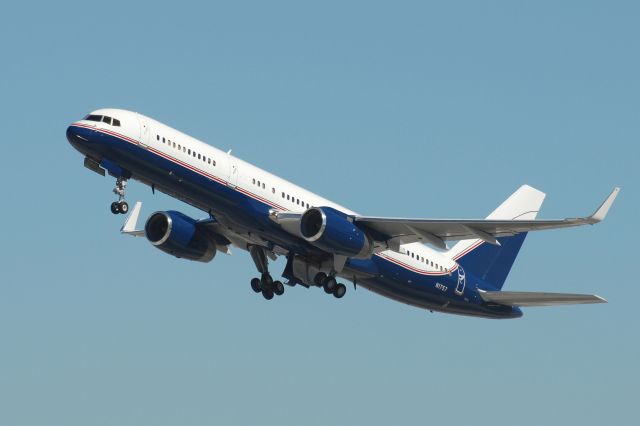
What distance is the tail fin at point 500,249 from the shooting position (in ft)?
195

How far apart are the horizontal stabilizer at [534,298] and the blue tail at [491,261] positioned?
215 cm

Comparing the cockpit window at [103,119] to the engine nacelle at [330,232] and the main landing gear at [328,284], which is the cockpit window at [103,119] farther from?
the main landing gear at [328,284]

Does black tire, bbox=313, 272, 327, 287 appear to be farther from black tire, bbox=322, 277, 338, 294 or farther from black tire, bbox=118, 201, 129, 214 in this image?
black tire, bbox=118, 201, 129, 214

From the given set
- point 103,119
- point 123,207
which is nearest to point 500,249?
point 123,207

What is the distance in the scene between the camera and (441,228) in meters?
50.1

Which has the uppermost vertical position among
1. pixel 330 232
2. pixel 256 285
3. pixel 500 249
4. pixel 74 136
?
pixel 500 249

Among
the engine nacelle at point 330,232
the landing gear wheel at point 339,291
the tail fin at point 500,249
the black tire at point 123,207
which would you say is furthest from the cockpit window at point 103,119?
the tail fin at point 500,249

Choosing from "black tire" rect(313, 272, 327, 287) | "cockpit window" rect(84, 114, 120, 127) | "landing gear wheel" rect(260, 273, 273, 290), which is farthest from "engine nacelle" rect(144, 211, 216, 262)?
"cockpit window" rect(84, 114, 120, 127)

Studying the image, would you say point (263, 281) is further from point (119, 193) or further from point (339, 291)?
point (119, 193)

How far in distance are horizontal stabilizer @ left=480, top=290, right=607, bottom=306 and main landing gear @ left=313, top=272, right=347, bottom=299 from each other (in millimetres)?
7787

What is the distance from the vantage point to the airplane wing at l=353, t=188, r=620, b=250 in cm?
4797

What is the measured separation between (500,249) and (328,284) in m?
11.6

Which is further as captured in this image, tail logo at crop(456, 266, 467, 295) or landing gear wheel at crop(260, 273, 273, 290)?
tail logo at crop(456, 266, 467, 295)

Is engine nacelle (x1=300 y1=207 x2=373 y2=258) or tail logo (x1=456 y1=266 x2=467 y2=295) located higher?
tail logo (x1=456 y1=266 x2=467 y2=295)
